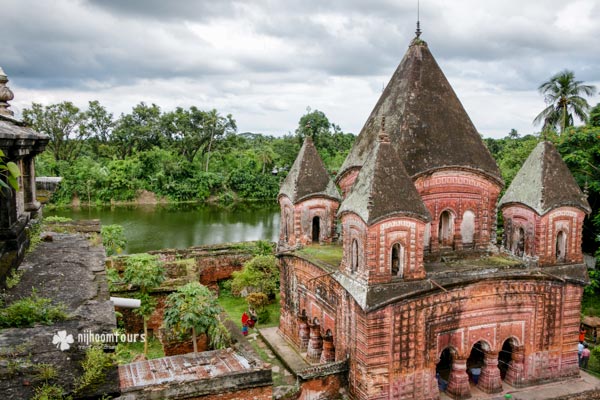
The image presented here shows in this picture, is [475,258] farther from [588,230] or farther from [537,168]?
[588,230]

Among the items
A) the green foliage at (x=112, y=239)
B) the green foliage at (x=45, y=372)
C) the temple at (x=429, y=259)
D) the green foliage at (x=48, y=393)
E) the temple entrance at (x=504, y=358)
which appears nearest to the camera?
the green foliage at (x=48, y=393)

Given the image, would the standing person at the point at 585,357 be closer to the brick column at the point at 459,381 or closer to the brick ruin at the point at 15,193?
the brick column at the point at 459,381

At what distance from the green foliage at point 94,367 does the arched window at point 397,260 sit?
7022 mm

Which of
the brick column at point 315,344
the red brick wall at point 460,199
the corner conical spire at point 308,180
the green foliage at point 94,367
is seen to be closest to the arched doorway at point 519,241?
the red brick wall at point 460,199

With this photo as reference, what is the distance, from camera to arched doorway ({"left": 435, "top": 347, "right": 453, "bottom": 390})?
35.2ft

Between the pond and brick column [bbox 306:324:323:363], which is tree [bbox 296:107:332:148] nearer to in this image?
the pond

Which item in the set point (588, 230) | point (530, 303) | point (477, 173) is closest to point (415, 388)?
point (530, 303)

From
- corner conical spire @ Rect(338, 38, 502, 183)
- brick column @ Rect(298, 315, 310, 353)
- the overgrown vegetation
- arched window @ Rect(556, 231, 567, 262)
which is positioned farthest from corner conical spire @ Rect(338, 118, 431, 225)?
A: the overgrown vegetation

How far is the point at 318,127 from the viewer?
3925cm

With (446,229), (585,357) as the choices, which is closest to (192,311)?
(446,229)

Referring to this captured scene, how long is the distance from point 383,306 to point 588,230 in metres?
10.9

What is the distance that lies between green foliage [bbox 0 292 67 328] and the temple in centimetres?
621

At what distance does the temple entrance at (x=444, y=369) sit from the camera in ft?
35.6

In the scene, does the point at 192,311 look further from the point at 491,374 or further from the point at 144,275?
the point at 491,374
